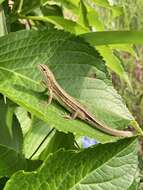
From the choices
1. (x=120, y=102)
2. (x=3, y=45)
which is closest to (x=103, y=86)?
(x=120, y=102)

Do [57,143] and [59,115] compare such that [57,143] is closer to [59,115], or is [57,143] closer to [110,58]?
[59,115]

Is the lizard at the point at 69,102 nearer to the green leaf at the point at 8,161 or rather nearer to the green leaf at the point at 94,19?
the green leaf at the point at 8,161

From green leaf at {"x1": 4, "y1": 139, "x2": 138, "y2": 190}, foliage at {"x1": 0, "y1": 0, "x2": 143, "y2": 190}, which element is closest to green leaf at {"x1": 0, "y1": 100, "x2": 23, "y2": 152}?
foliage at {"x1": 0, "y1": 0, "x2": 143, "y2": 190}

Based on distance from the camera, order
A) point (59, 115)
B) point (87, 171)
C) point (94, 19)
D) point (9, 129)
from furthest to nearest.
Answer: point (94, 19) → point (9, 129) → point (59, 115) → point (87, 171)

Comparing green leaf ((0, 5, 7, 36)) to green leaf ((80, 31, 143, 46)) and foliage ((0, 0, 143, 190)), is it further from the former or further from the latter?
green leaf ((80, 31, 143, 46))

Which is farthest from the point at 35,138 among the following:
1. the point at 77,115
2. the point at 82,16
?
the point at 82,16

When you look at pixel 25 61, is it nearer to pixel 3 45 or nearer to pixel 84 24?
pixel 3 45

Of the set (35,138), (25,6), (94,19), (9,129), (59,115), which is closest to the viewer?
(59,115)
